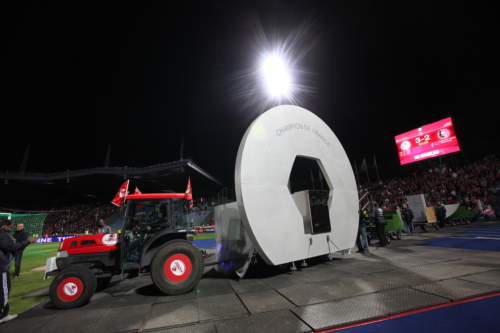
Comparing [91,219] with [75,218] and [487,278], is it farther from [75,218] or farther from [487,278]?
[487,278]

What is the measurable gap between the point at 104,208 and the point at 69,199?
9.73 metres

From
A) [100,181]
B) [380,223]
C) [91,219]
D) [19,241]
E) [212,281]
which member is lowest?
[212,281]

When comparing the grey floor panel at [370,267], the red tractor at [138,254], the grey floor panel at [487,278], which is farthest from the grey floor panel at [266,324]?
the grey floor panel at [487,278]

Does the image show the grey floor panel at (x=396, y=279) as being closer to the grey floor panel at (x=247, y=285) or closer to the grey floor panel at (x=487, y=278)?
the grey floor panel at (x=487, y=278)

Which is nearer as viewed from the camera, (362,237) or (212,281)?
(212,281)

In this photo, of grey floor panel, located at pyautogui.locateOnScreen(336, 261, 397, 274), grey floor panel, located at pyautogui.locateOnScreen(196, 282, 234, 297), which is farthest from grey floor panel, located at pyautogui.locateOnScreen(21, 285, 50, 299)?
grey floor panel, located at pyautogui.locateOnScreen(336, 261, 397, 274)

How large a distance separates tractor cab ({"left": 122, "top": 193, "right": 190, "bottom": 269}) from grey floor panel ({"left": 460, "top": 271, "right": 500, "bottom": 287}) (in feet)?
18.4

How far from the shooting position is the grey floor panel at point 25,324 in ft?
10.0

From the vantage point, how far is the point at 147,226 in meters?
4.75

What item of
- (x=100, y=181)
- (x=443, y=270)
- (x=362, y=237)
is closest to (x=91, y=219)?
(x=100, y=181)

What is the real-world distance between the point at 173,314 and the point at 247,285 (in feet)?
5.82

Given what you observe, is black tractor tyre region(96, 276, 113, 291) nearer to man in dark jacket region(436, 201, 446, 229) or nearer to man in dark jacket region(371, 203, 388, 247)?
man in dark jacket region(371, 203, 388, 247)

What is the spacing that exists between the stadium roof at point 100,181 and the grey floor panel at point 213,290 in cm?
2355

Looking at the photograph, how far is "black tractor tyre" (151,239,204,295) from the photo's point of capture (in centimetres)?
412
